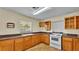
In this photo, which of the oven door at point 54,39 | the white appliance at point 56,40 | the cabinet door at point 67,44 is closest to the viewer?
the cabinet door at point 67,44

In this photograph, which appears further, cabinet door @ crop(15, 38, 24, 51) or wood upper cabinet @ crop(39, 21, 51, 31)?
wood upper cabinet @ crop(39, 21, 51, 31)

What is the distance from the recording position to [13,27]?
347 cm

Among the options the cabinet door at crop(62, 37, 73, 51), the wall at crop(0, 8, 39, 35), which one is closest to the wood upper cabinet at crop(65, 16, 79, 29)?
the cabinet door at crop(62, 37, 73, 51)

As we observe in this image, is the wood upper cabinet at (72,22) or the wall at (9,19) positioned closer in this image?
the wall at (9,19)

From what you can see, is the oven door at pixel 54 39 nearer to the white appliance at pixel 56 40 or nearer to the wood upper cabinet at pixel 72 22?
the white appliance at pixel 56 40

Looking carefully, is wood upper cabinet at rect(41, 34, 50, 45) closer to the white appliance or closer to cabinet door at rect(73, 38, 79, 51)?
the white appliance

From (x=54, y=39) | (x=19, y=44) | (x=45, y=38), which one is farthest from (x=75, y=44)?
(x=45, y=38)

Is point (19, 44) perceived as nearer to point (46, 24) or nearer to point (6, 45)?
point (6, 45)

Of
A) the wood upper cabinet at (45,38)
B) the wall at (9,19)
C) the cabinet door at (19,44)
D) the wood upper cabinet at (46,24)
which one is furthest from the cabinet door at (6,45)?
the wood upper cabinet at (46,24)

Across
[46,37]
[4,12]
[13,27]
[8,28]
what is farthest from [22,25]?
[46,37]

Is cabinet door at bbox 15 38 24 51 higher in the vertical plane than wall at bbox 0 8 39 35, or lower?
lower

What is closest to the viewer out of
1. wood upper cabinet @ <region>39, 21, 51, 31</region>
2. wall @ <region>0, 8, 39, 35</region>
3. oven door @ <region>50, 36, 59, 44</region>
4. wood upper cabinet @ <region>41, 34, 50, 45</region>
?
→ wall @ <region>0, 8, 39, 35</region>
